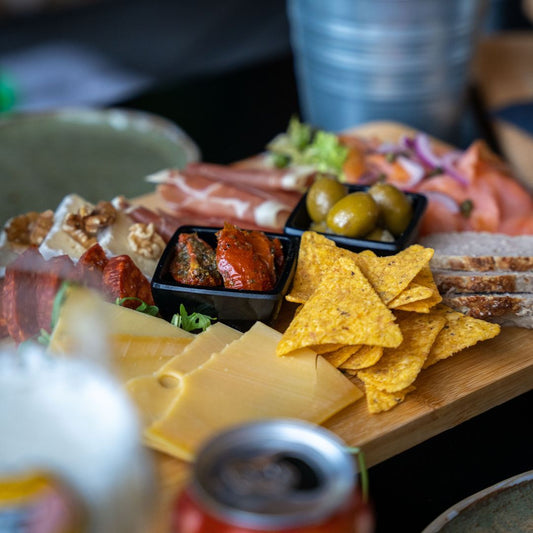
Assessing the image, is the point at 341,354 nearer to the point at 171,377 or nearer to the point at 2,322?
the point at 171,377

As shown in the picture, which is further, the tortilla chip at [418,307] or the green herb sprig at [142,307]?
the green herb sprig at [142,307]

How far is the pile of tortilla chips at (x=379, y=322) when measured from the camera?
64.0 inches

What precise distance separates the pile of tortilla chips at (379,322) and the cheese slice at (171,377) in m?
0.17

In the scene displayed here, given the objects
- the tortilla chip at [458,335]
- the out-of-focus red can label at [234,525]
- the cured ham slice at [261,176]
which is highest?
the out-of-focus red can label at [234,525]

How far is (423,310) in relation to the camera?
1.71 metres

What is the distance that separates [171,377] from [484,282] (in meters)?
0.91

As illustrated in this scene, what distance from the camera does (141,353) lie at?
5.39ft

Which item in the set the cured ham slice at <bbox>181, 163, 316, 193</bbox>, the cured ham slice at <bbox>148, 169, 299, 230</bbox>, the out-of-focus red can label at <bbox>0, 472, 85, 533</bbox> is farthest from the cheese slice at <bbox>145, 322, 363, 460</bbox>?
the cured ham slice at <bbox>181, 163, 316, 193</bbox>

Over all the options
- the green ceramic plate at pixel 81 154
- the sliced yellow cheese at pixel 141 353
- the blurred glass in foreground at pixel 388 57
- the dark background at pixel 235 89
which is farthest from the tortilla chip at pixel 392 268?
the blurred glass in foreground at pixel 388 57

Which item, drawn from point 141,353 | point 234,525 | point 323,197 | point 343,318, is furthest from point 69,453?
point 323,197

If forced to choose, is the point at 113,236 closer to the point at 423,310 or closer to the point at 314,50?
the point at 423,310

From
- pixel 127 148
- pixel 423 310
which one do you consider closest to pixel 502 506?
pixel 423 310

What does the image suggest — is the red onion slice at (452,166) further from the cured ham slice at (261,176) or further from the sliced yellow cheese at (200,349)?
the sliced yellow cheese at (200,349)

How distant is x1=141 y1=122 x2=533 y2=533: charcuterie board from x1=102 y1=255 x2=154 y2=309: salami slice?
387mm
